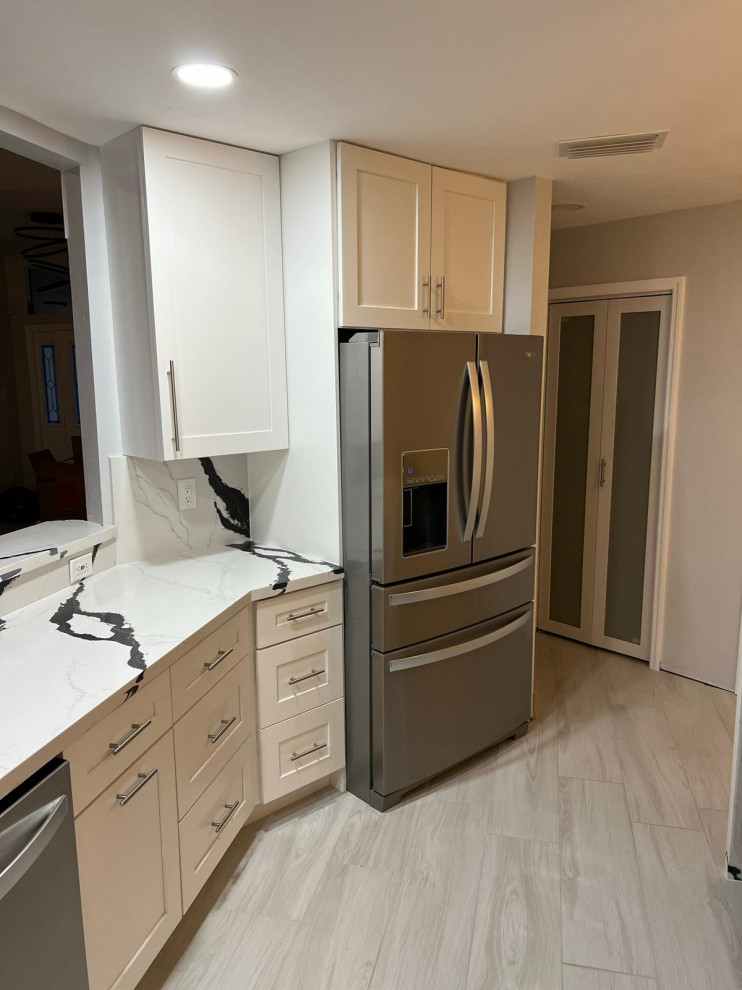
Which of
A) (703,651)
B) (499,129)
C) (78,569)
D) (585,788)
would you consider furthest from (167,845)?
(703,651)

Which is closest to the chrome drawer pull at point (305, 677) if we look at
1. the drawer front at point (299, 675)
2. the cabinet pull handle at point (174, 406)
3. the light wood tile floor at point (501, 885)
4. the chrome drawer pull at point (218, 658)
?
the drawer front at point (299, 675)

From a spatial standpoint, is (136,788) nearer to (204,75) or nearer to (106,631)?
(106,631)

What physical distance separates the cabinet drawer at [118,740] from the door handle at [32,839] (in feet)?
0.22

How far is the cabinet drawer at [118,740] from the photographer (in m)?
1.39

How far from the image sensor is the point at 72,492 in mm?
3043

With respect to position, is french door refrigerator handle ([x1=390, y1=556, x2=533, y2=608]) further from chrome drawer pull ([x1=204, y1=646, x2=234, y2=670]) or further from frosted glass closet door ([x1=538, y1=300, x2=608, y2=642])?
frosted glass closet door ([x1=538, y1=300, x2=608, y2=642])

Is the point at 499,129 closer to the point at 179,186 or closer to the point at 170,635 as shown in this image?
the point at 179,186

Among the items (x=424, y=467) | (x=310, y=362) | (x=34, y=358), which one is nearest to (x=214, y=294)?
(x=310, y=362)

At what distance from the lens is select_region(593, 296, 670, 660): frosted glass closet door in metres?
3.45

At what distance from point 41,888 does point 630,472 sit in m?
3.18

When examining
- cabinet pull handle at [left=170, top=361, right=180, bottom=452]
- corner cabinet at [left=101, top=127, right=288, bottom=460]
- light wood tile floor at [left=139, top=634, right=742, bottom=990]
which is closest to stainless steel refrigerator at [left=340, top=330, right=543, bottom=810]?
light wood tile floor at [left=139, top=634, right=742, bottom=990]

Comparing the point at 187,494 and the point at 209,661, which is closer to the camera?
the point at 209,661

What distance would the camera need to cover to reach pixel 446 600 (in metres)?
2.47

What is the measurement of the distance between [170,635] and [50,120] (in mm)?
1527
